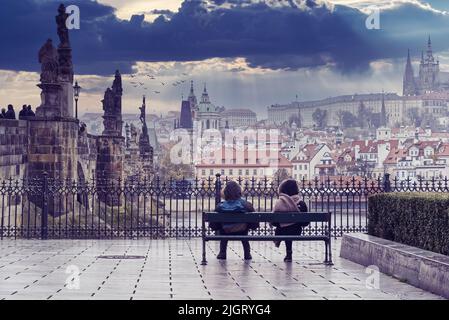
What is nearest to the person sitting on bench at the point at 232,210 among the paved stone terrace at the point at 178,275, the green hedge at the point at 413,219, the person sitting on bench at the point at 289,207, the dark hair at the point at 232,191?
the dark hair at the point at 232,191

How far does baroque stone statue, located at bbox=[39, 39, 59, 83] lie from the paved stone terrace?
8783 mm

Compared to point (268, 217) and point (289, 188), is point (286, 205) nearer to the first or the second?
point (289, 188)

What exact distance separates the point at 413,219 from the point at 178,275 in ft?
10.5

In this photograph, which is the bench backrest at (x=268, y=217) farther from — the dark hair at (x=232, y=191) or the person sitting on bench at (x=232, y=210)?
the dark hair at (x=232, y=191)

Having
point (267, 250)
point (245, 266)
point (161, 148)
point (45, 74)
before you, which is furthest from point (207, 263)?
point (161, 148)

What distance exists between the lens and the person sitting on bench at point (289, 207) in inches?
653

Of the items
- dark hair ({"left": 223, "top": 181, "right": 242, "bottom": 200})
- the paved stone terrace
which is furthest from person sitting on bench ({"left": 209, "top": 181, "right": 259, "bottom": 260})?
the paved stone terrace

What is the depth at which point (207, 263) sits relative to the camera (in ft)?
52.8

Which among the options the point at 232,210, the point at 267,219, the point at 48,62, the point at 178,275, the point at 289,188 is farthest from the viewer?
the point at 48,62

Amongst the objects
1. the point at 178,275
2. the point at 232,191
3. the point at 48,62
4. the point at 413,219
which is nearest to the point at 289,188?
the point at 232,191

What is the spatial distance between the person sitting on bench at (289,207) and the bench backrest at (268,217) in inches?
14.8

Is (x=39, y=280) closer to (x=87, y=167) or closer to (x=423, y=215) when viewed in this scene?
(x=423, y=215)

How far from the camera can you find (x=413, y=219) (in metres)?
14.3
